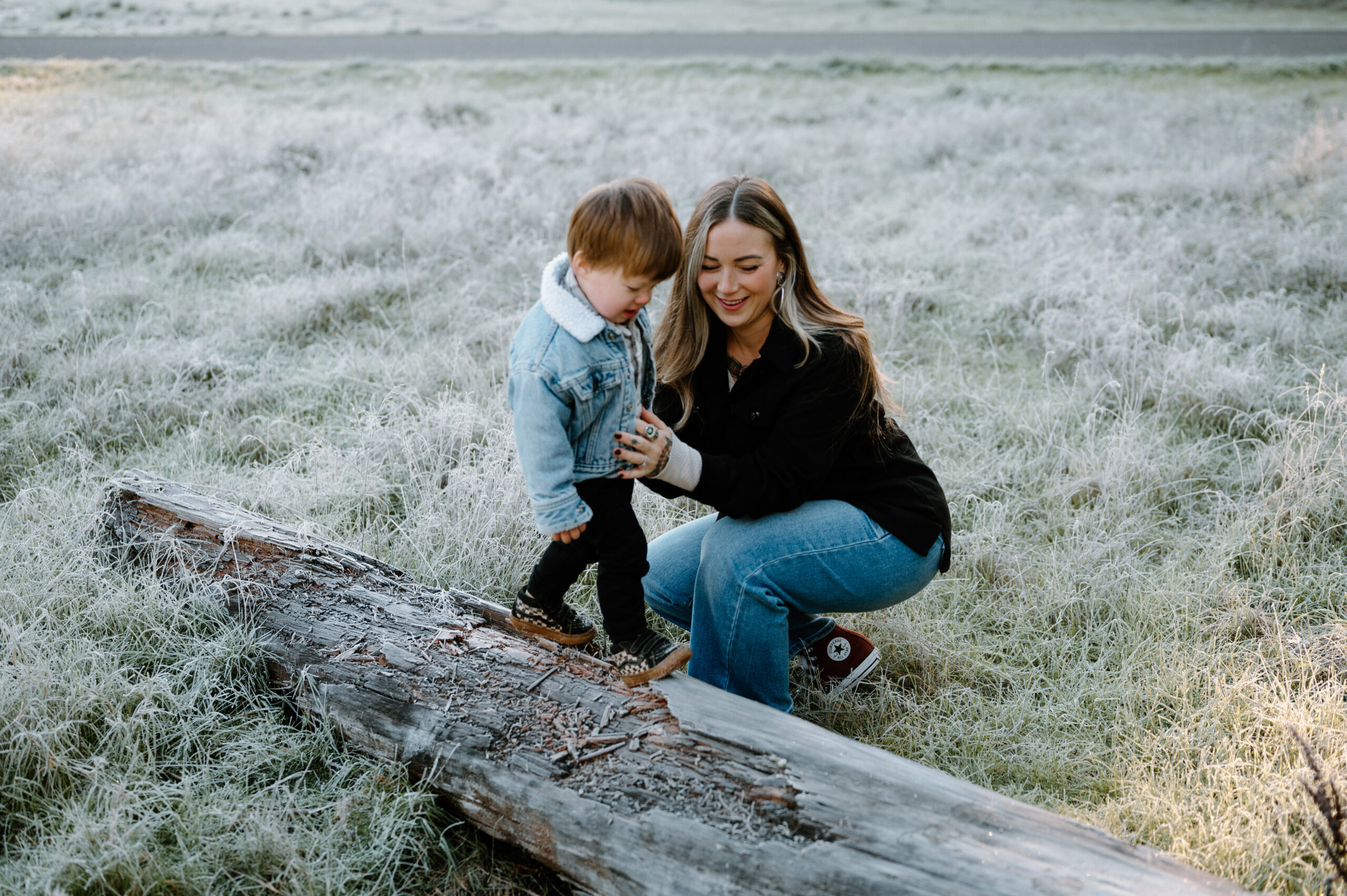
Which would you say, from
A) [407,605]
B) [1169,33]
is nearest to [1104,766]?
[407,605]

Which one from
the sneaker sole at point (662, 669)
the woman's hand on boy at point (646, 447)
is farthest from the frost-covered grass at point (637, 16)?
the sneaker sole at point (662, 669)

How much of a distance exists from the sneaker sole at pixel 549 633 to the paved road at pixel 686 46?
61.4ft

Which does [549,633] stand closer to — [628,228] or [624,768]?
[624,768]

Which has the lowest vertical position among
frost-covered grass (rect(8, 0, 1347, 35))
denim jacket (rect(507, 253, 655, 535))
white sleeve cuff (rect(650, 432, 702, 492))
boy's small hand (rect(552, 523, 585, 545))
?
boy's small hand (rect(552, 523, 585, 545))

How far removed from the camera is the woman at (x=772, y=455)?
257cm

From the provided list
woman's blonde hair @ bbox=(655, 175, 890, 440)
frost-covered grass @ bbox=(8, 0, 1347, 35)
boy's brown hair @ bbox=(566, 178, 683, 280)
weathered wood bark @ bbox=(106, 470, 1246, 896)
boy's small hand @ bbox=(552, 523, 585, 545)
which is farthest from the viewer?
frost-covered grass @ bbox=(8, 0, 1347, 35)

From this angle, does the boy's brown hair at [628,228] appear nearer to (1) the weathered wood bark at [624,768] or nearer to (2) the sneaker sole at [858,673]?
(1) the weathered wood bark at [624,768]

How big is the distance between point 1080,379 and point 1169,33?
2356 cm

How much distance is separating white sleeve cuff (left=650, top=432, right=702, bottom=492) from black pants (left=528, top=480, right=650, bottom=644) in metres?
0.14

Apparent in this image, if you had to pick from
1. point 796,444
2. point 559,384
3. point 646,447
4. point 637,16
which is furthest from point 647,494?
point 637,16

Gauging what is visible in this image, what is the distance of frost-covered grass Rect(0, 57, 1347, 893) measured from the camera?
2.30 metres

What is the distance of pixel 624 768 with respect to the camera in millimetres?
2053

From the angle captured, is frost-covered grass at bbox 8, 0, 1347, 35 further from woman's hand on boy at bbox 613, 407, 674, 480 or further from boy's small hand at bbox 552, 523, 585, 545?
boy's small hand at bbox 552, 523, 585, 545

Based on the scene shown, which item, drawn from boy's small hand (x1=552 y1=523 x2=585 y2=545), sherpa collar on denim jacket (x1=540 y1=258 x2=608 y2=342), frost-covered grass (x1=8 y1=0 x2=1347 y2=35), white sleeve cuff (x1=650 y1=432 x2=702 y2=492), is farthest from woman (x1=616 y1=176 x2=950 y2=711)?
frost-covered grass (x1=8 y1=0 x2=1347 y2=35)
